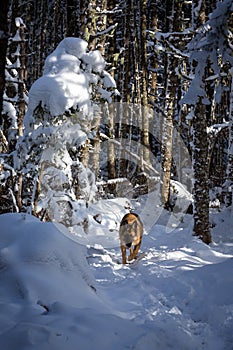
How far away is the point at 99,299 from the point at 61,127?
648 cm

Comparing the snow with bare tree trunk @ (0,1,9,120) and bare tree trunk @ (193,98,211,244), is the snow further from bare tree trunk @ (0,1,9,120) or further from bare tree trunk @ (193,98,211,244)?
bare tree trunk @ (0,1,9,120)

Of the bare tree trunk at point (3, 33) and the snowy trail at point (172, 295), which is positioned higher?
the bare tree trunk at point (3, 33)

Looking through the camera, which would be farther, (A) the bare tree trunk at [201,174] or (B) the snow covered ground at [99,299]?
(A) the bare tree trunk at [201,174]

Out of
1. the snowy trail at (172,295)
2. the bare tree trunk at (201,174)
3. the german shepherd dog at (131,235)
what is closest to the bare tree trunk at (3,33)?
the snowy trail at (172,295)

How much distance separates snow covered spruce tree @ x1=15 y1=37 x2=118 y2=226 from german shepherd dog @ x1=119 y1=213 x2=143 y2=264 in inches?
106

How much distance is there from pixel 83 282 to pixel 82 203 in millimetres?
6264

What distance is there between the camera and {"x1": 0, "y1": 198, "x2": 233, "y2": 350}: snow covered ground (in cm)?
306

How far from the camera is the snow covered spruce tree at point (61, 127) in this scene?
31.4ft

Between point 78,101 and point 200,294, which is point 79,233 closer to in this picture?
point 78,101

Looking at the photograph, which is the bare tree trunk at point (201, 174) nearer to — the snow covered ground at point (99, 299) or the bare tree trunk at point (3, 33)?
the snow covered ground at point (99, 299)

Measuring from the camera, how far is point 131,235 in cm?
796

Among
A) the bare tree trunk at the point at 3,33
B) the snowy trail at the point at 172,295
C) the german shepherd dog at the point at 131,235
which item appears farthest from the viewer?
the german shepherd dog at the point at 131,235

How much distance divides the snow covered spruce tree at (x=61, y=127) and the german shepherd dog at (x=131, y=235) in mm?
2693

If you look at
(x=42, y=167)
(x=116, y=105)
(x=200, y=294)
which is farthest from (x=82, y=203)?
(x=116, y=105)
